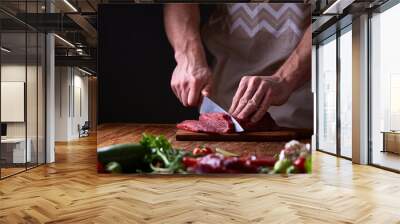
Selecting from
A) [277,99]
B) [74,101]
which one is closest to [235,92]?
[277,99]

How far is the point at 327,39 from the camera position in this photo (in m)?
9.93

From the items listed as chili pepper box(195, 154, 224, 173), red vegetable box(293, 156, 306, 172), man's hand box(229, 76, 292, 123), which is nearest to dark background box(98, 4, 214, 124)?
chili pepper box(195, 154, 224, 173)

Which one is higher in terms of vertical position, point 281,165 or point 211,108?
point 211,108

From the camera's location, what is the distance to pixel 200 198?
4664 mm

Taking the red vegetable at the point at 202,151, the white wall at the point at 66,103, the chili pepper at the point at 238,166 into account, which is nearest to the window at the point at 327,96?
the chili pepper at the point at 238,166

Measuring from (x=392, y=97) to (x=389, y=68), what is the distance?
523 mm

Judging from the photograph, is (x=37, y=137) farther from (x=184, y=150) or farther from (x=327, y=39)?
(x=327, y=39)

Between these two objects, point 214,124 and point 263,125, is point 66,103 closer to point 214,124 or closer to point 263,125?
point 214,124

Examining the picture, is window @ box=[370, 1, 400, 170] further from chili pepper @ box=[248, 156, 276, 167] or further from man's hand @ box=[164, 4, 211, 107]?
man's hand @ box=[164, 4, 211, 107]

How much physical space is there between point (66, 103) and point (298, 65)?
1264cm

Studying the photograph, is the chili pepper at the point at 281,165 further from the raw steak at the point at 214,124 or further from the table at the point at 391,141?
the table at the point at 391,141

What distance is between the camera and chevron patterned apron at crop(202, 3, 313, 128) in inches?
160

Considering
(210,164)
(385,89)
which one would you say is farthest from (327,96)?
(210,164)

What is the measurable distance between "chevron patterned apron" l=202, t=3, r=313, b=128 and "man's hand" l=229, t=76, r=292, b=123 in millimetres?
60
